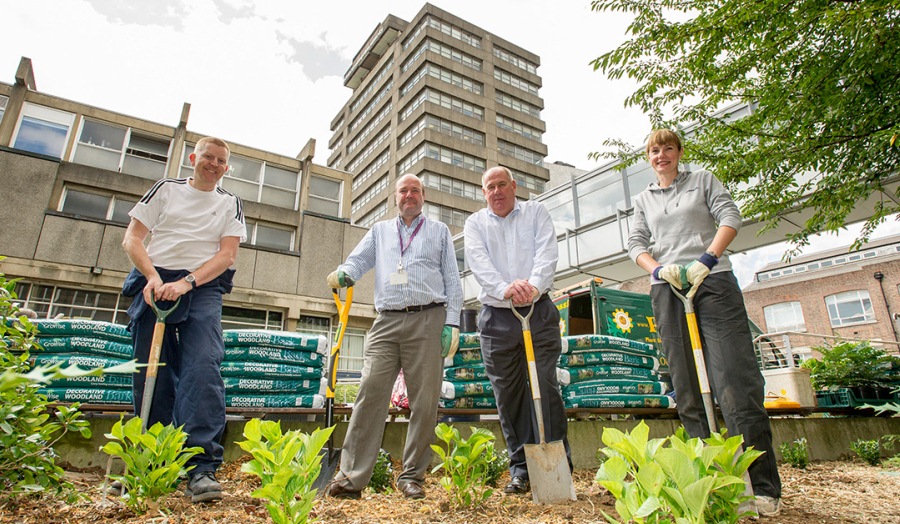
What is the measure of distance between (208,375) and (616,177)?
1320 cm

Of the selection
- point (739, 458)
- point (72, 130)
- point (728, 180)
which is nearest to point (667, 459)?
point (739, 458)

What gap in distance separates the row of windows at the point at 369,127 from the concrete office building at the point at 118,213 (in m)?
25.9

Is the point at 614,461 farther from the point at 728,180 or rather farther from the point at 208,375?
the point at 728,180

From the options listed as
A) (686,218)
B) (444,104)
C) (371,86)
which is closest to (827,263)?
(444,104)

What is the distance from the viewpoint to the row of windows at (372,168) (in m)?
41.5

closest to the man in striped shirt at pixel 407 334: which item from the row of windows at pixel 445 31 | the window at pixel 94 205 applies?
the window at pixel 94 205

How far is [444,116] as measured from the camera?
125 feet

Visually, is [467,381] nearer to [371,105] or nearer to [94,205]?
[94,205]

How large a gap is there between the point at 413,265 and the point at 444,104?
1500 inches

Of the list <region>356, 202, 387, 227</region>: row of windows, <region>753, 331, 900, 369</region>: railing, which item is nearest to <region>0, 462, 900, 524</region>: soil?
<region>753, 331, 900, 369</region>: railing

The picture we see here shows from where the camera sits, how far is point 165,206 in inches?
109

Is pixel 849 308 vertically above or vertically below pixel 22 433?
above

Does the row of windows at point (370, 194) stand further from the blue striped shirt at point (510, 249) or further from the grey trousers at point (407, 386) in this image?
the grey trousers at point (407, 386)

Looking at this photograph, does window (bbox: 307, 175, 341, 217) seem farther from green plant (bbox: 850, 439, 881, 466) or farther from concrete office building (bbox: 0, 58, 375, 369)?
green plant (bbox: 850, 439, 881, 466)
